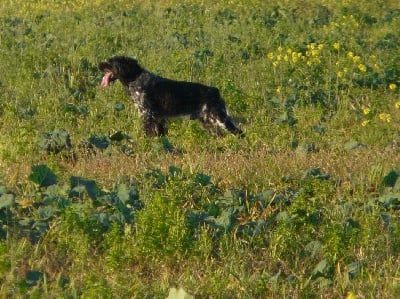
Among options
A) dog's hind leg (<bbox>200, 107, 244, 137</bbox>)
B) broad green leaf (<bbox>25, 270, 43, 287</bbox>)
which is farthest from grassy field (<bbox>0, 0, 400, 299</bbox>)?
dog's hind leg (<bbox>200, 107, 244, 137</bbox>)

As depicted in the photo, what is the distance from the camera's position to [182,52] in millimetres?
14430

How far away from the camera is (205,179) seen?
7.07 meters

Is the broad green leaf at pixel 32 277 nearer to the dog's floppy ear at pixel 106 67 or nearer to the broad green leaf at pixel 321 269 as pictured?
the broad green leaf at pixel 321 269

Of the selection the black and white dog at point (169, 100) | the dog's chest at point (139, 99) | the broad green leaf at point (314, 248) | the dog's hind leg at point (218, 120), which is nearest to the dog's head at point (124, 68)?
the black and white dog at point (169, 100)

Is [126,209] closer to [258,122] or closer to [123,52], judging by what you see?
[258,122]

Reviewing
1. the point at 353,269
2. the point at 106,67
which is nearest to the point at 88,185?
the point at 353,269

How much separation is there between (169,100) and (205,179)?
4.04 meters

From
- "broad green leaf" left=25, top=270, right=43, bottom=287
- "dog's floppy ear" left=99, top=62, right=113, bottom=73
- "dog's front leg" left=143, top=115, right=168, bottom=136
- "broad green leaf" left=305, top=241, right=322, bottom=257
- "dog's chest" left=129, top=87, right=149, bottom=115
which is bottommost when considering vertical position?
"dog's front leg" left=143, top=115, right=168, bottom=136

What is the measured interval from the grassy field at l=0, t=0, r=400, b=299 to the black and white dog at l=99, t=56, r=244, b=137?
22 centimetres

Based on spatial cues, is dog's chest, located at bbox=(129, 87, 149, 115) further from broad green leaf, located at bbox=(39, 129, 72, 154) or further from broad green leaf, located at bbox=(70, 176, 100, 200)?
broad green leaf, located at bbox=(70, 176, 100, 200)

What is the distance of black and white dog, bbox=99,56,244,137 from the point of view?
10945 mm

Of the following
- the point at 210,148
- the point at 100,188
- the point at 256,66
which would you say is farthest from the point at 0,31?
the point at 100,188

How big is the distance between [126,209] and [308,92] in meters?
6.66

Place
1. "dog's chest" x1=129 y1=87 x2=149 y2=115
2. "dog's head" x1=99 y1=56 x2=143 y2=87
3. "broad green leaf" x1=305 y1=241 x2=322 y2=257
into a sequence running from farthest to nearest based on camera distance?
1. "dog's head" x1=99 y1=56 x2=143 y2=87
2. "dog's chest" x1=129 y1=87 x2=149 y2=115
3. "broad green leaf" x1=305 y1=241 x2=322 y2=257
